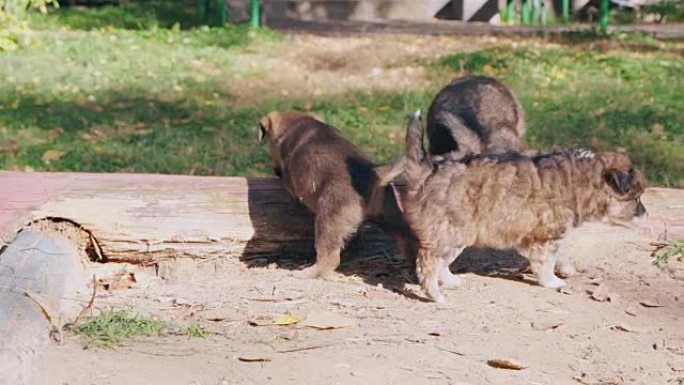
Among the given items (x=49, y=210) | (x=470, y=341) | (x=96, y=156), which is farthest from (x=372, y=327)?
(x=96, y=156)

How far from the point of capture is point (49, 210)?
22.8ft

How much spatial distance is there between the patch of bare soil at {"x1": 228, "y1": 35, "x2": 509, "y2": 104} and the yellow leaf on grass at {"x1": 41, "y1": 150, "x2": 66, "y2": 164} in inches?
97.8

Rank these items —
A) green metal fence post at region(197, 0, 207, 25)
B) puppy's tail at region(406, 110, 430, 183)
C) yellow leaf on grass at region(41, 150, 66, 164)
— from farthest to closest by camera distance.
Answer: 1. green metal fence post at region(197, 0, 207, 25)
2. yellow leaf on grass at region(41, 150, 66, 164)
3. puppy's tail at region(406, 110, 430, 183)

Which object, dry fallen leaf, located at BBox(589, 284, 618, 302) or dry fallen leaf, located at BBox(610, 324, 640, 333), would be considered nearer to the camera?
dry fallen leaf, located at BBox(610, 324, 640, 333)

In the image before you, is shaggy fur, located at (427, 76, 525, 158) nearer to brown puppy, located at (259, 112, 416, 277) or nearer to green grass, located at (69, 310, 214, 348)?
brown puppy, located at (259, 112, 416, 277)

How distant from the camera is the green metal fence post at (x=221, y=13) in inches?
663

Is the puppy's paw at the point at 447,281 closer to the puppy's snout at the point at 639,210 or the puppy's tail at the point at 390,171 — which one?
the puppy's tail at the point at 390,171

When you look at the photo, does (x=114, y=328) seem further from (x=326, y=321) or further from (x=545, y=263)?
(x=545, y=263)

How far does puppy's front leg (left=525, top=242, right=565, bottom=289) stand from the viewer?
6.62m

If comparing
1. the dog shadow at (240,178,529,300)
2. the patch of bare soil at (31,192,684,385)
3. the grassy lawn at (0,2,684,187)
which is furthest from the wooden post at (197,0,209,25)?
the patch of bare soil at (31,192,684,385)

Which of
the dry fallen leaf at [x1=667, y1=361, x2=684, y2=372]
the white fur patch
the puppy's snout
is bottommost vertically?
the dry fallen leaf at [x1=667, y1=361, x2=684, y2=372]

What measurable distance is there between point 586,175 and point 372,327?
161 centimetres

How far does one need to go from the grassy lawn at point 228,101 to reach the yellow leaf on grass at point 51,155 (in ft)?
0.05

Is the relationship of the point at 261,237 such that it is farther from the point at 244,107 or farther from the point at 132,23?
the point at 132,23
